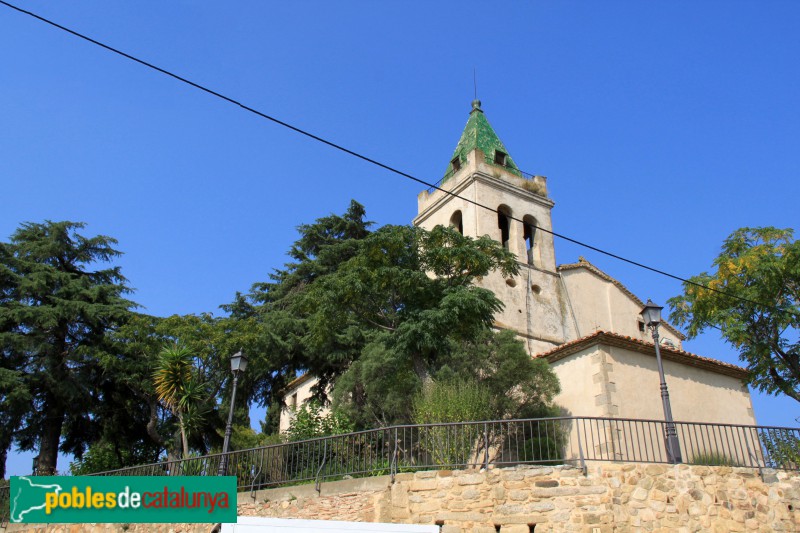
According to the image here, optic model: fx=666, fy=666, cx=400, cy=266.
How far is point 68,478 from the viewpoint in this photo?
1245cm

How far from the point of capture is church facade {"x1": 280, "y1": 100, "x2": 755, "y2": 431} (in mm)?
18359

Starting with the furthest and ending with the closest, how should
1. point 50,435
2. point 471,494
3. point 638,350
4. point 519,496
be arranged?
point 50,435 → point 638,350 → point 471,494 → point 519,496

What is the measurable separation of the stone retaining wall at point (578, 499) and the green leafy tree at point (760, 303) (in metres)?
5.99

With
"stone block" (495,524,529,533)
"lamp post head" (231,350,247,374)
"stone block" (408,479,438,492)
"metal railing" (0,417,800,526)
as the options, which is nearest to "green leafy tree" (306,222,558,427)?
"lamp post head" (231,350,247,374)

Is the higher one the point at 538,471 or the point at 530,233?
the point at 530,233

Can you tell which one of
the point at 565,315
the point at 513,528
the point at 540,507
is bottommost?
the point at 513,528

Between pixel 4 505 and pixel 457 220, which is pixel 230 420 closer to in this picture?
pixel 4 505

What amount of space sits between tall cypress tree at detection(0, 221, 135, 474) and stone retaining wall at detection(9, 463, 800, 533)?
595 inches

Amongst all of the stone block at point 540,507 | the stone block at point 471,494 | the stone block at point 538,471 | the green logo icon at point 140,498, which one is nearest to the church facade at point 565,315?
the stone block at point 538,471

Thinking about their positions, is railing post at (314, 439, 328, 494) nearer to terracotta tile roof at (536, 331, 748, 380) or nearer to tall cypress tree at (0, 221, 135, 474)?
terracotta tile roof at (536, 331, 748, 380)

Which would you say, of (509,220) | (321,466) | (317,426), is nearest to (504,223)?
(509,220)

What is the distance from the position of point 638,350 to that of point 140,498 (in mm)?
13316

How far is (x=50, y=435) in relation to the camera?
23.9 metres

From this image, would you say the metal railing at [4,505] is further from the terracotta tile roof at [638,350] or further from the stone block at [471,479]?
the terracotta tile roof at [638,350]
